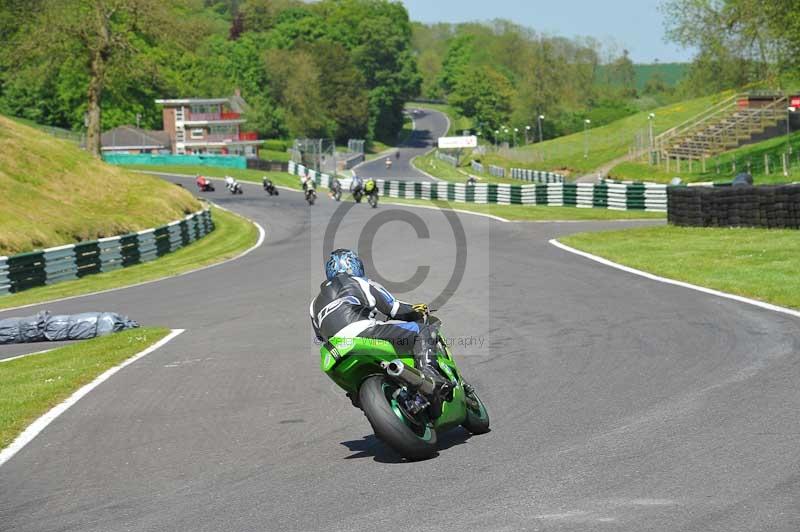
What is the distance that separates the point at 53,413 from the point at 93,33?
171 feet

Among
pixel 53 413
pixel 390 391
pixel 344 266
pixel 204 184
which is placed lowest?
pixel 53 413

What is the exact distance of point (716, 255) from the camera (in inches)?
852

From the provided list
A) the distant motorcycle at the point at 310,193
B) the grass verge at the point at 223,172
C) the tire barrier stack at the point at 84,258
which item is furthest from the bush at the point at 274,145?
the tire barrier stack at the point at 84,258

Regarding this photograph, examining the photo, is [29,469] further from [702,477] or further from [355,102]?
[355,102]

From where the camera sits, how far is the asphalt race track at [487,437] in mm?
6283

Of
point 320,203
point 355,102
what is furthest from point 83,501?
point 355,102

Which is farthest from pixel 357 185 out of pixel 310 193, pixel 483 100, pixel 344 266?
pixel 483 100

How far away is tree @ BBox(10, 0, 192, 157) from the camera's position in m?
55.0

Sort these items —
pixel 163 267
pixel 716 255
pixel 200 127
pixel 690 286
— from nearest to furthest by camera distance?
pixel 690 286
pixel 716 255
pixel 163 267
pixel 200 127

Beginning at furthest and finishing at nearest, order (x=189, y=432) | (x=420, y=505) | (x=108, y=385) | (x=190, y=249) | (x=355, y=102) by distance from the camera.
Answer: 1. (x=355, y=102)
2. (x=190, y=249)
3. (x=108, y=385)
4. (x=189, y=432)
5. (x=420, y=505)

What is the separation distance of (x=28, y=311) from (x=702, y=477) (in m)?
18.1

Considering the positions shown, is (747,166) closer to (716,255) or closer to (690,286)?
(716,255)

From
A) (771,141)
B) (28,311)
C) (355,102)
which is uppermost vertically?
(355,102)

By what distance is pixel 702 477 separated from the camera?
259 inches
